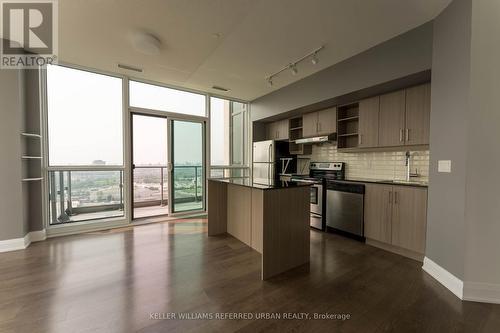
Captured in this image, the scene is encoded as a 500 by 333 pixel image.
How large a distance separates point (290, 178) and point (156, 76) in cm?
338

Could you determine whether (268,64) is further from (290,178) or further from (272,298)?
(272,298)

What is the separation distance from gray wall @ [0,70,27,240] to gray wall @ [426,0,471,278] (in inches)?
207

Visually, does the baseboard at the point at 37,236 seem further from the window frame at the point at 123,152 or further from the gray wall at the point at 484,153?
the gray wall at the point at 484,153

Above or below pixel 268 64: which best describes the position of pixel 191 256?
below

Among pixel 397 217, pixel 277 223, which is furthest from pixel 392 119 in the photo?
pixel 277 223

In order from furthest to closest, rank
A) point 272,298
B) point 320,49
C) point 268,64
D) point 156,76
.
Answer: point 156,76
point 268,64
point 320,49
point 272,298

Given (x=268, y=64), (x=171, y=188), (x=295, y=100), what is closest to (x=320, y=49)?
(x=268, y=64)

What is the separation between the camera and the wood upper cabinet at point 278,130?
16.3 ft

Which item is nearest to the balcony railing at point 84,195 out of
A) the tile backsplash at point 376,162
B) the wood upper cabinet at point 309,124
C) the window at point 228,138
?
the window at point 228,138

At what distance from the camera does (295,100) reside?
4.16 meters

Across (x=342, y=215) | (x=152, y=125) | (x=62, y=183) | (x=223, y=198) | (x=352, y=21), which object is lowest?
(x=342, y=215)

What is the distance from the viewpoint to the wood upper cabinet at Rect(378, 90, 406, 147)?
117 inches

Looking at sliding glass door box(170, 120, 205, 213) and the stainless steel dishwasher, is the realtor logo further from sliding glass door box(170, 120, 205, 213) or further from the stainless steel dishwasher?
the stainless steel dishwasher

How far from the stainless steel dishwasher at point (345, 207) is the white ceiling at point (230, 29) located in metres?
2.01
